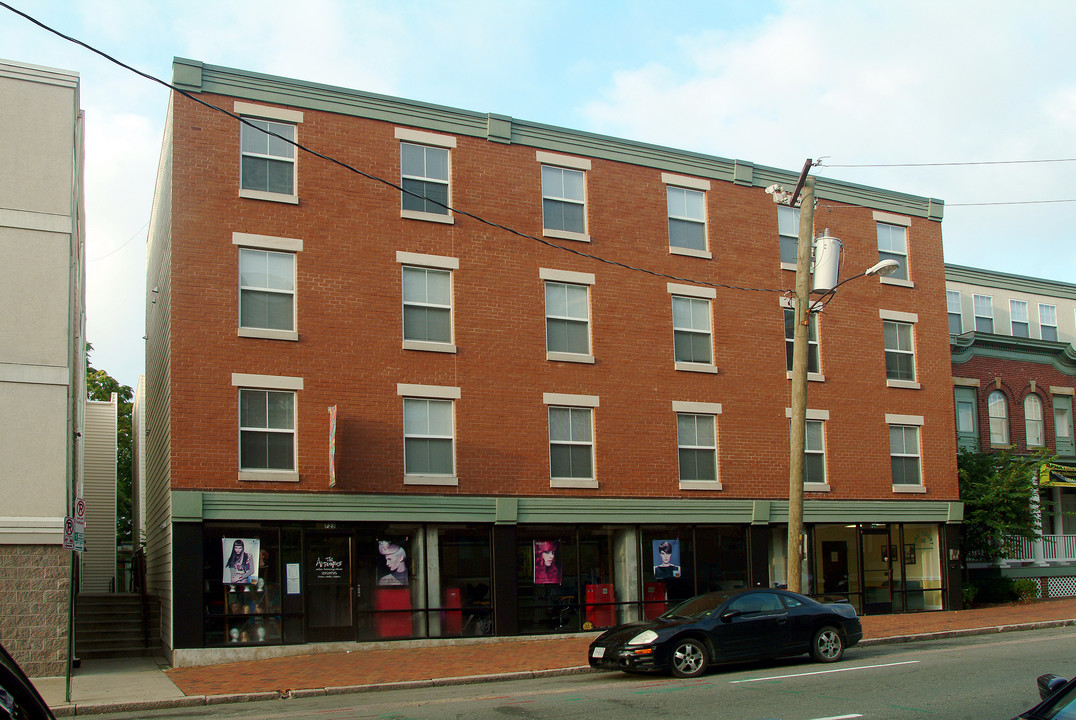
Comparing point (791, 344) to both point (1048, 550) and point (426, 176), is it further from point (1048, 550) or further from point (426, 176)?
point (1048, 550)

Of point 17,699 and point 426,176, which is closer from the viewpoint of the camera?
point 17,699

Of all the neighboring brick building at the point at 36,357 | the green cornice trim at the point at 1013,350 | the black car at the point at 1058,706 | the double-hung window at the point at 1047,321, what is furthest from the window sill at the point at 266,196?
the double-hung window at the point at 1047,321

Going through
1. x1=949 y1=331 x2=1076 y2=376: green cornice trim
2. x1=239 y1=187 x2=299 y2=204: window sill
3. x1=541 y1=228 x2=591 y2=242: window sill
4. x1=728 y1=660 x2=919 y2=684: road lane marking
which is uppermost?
x1=239 y1=187 x2=299 y2=204: window sill

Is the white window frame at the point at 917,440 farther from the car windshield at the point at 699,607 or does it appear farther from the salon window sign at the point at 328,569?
the salon window sign at the point at 328,569

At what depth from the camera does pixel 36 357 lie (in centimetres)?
1794

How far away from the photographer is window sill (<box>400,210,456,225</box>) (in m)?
21.7

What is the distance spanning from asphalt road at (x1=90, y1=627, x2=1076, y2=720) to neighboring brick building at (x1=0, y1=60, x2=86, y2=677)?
477 cm

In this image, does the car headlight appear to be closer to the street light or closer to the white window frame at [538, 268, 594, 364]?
the street light

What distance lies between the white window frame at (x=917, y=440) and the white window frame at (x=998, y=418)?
588cm

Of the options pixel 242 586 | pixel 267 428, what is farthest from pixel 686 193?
pixel 242 586

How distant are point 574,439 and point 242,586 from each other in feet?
25.9

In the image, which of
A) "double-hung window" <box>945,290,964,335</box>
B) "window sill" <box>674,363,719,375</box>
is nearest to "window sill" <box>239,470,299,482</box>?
"window sill" <box>674,363,719,375</box>

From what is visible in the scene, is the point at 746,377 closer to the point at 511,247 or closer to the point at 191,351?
the point at 511,247

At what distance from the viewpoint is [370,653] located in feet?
63.5
